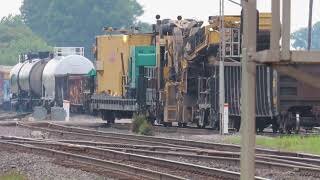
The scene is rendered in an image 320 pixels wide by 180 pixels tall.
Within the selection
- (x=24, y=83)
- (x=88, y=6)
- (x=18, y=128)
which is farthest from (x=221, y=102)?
(x=88, y=6)

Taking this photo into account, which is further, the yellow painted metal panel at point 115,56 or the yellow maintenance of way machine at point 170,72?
the yellow painted metal panel at point 115,56

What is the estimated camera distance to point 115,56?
3130 centimetres

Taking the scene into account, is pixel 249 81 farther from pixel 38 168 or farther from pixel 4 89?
pixel 4 89

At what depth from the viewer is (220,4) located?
81.0ft

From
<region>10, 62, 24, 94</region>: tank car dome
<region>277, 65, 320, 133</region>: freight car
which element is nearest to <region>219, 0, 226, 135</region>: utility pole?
<region>277, 65, 320, 133</region>: freight car

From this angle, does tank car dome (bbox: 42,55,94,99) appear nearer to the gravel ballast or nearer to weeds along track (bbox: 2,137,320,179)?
weeds along track (bbox: 2,137,320,179)

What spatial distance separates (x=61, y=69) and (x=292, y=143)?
23.6 m

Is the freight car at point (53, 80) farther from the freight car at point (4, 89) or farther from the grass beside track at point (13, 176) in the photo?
the grass beside track at point (13, 176)

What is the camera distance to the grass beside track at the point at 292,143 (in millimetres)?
19516

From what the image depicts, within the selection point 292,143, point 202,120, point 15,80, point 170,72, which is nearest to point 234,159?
point 292,143

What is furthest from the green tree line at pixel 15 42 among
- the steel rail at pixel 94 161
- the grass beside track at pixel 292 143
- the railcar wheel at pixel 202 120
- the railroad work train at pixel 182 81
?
the steel rail at pixel 94 161

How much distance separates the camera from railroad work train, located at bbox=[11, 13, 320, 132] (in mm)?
24047

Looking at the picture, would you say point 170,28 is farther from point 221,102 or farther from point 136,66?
point 221,102

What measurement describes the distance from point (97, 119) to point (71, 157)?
23232 millimetres
